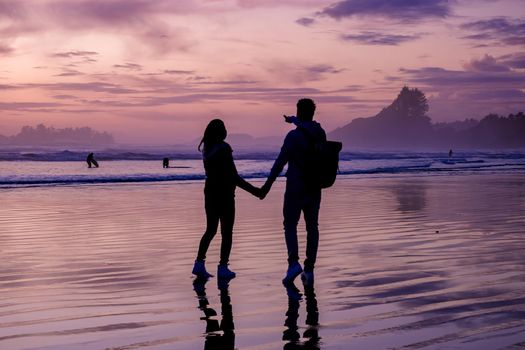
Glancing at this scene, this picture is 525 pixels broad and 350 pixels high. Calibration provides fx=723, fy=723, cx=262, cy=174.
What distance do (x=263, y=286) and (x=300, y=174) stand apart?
1338 millimetres

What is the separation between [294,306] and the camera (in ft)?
22.6

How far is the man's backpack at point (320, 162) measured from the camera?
8.16 m

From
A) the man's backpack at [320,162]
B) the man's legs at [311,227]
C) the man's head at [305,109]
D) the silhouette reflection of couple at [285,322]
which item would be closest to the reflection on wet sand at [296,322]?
the silhouette reflection of couple at [285,322]

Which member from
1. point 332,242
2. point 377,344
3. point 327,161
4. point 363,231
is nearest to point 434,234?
point 363,231

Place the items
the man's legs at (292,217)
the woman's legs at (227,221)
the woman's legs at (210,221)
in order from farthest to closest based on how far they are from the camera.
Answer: the woman's legs at (210,221) < the woman's legs at (227,221) < the man's legs at (292,217)

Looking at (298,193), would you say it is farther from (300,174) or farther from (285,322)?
(285,322)

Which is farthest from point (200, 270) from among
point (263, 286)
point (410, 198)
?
point (410, 198)

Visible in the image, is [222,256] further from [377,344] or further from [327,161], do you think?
[377,344]

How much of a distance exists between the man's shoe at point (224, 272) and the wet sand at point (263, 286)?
11 centimetres

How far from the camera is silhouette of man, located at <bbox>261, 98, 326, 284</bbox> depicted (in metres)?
8.22

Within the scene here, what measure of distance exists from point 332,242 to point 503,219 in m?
5.54

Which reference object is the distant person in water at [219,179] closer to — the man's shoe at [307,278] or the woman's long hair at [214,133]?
the woman's long hair at [214,133]

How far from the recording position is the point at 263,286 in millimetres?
7953

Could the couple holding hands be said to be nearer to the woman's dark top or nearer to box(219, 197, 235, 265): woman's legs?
box(219, 197, 235, 265): woman's legs
